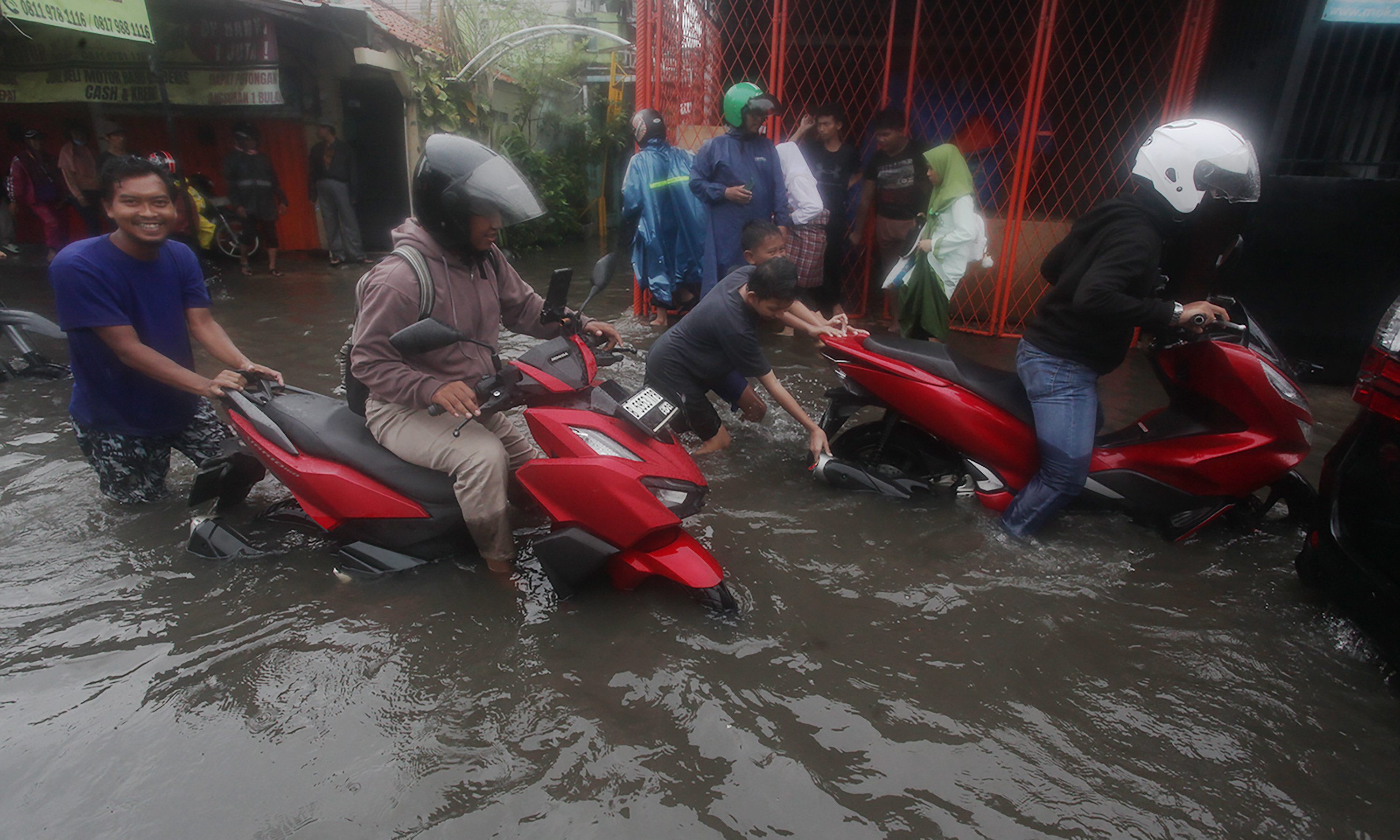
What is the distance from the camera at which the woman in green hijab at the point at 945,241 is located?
5332mm

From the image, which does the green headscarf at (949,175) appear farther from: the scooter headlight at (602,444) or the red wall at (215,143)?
the red wall at (215,143)

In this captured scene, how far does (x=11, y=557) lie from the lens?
9.73 ft

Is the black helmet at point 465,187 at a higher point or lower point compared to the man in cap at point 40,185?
higher

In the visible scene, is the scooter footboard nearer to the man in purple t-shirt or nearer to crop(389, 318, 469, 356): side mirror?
crop(389, 318, 469, 356): side mirror

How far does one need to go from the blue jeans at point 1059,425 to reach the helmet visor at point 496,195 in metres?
2.07

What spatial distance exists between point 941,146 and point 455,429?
4.29m

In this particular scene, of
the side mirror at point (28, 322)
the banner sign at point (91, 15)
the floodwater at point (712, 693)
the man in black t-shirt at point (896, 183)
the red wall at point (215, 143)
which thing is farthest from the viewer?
the red wall at point (215, 143)

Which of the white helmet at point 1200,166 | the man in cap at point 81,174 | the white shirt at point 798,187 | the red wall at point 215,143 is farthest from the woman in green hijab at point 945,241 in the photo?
the man in cap at point 81,174

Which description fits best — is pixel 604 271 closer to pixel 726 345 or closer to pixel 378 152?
pixel 726 345

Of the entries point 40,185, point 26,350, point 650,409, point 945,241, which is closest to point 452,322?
point 650,409

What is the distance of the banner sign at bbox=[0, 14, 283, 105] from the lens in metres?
9.23

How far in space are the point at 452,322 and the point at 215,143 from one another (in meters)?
10.6

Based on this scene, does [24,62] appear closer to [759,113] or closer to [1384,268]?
[759,113]

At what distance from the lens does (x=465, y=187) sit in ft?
7.70
